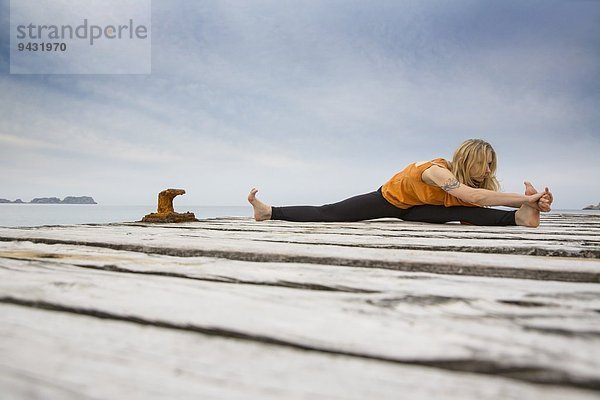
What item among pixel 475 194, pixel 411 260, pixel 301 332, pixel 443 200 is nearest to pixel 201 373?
pixel 301 332

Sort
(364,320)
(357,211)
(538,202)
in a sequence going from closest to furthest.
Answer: (364,320)
(538,202)
(357,211)

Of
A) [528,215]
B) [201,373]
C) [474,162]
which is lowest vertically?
[201,373]

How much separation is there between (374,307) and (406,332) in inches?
3.8

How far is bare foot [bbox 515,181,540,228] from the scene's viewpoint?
2.35 metres

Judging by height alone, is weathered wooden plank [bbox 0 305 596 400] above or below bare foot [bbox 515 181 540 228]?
below

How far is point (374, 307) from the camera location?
58 centimetres

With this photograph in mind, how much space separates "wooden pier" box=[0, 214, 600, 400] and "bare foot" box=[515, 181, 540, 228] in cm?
175

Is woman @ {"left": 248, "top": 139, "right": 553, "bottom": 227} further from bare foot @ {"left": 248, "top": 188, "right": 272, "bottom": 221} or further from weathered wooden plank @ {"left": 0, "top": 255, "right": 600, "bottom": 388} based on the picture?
weathered wooden plank @ {"left": 0, "top": 255, "right": 600, "bottom": 388}

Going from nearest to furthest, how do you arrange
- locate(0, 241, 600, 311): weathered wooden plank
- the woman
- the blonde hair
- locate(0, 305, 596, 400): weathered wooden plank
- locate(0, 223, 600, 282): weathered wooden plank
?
locate(0, 305, 596, 400): weathered wooden plank → locate(0, 241, 600, 311): weathered wooden plank → locate(0, 223, 600, 282): weathered wooden plank → the woman → the blonde hair

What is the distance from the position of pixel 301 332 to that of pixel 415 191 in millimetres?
2465

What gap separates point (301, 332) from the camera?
1.59 ft

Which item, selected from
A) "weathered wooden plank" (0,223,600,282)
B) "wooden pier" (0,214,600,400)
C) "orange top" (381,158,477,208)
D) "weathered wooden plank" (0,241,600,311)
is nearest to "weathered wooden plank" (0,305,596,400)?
"wooden pier" (0,214,600,400)

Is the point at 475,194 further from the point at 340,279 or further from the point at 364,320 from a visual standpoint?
the point at 364,320

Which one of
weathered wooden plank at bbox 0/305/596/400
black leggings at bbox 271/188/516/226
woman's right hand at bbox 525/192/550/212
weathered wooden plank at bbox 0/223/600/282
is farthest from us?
black leggings at bbox 271/188/516/226
